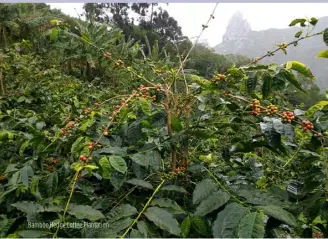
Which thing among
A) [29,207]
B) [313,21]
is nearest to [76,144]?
[29,207]

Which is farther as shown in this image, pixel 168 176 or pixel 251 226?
pixel 168 176

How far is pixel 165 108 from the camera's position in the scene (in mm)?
1028

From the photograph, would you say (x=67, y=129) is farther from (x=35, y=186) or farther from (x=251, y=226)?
(x=251, y=226)

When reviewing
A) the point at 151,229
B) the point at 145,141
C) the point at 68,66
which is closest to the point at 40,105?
the point at 145,141

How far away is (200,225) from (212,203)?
0.19ft

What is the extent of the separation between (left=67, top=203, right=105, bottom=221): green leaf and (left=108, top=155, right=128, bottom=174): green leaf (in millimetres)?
108

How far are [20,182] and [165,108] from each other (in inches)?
18.1

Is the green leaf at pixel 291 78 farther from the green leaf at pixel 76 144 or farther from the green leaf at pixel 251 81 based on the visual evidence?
the green leaf at pixel 76 144

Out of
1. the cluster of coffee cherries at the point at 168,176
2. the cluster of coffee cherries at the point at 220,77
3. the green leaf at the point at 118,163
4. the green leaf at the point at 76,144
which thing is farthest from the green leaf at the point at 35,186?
the cluster of coffee cherries at the point at 220,77

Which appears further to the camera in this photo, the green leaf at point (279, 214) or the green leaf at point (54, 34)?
the green leaf at point (54, 34)

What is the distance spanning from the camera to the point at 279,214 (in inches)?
28.8

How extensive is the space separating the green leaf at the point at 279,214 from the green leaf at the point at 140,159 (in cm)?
29

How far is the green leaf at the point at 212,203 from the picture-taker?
2.51 feet

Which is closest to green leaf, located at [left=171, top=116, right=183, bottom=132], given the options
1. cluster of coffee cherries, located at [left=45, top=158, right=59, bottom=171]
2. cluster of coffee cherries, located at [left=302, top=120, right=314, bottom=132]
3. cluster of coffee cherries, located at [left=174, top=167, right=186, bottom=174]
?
cluster of coffee cherries, located at [left=174, top=167, right=186, bottom=174]
